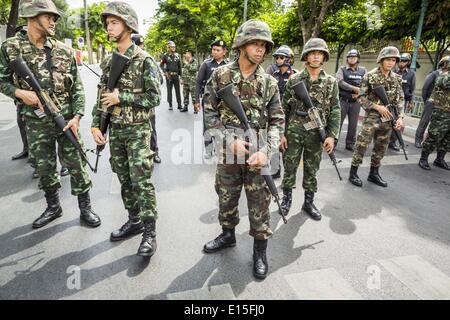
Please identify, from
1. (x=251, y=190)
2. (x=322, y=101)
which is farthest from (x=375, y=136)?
(x=251, y=190)

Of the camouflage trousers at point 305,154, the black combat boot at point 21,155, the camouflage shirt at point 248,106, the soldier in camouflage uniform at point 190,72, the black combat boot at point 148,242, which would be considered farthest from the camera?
the soldier in camouflage uniform at point 190,72

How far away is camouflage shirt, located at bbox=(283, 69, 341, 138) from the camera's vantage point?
135 inches

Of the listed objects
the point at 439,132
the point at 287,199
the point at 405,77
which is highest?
the point at 405,77

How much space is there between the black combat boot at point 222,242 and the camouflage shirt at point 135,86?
51.6 inches

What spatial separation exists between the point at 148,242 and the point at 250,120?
140 cm

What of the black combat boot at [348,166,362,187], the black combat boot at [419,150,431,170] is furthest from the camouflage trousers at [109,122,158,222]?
the black combat boot at [419,150,431,170]

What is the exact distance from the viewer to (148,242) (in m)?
2.74

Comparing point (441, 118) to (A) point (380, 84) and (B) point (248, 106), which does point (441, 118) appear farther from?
(B) point (248, 106)

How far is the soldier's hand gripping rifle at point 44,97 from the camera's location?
→ 2.73 m

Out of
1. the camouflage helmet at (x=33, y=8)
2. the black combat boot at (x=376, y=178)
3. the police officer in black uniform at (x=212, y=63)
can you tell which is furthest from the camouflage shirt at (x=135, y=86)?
the black combat boot at (x=376, y=178)

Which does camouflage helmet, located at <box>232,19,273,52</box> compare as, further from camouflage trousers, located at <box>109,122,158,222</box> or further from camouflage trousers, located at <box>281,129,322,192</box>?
camouflage trousers, located at <box>281,129,322,192</box>

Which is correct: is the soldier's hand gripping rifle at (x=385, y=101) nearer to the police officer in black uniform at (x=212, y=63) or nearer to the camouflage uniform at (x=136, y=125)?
the police officer in black uniform at (x=212, y=63)

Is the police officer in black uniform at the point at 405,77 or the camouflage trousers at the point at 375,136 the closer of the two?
the camouflage trousers at the point at 375,136

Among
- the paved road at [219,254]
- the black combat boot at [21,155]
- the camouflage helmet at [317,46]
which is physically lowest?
the paved road at [219,254]
